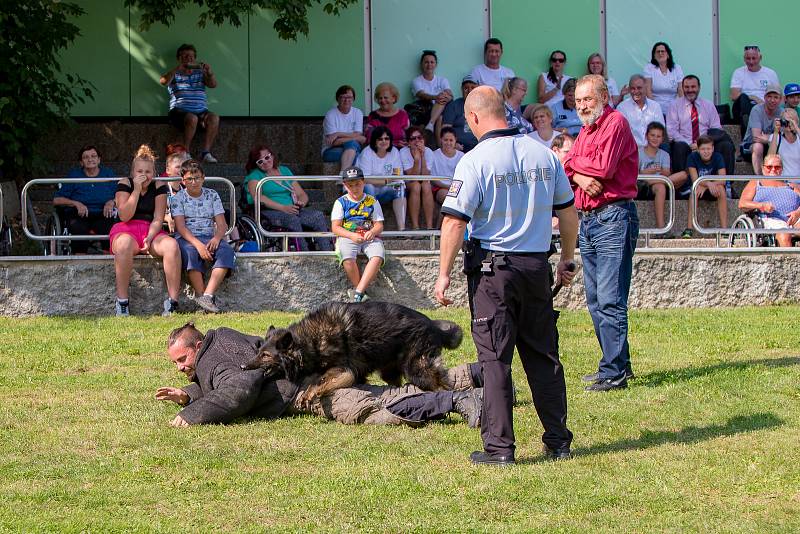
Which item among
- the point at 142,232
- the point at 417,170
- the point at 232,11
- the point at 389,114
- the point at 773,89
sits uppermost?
the point at 232,11

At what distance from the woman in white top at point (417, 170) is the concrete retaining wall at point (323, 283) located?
154 centimetres

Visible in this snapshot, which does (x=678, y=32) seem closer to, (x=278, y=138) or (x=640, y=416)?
(x=278, y=138)

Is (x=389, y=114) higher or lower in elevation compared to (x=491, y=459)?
higher

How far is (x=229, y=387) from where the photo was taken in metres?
6.83

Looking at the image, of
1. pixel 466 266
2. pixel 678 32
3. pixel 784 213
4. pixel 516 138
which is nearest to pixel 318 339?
pixel 466 266

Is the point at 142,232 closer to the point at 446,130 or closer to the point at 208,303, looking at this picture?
the point at 208,303

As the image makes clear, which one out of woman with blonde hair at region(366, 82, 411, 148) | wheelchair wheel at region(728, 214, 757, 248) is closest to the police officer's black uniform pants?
wheelchair wheel at region(728, 214, 757, 248)

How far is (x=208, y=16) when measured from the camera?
14.8m

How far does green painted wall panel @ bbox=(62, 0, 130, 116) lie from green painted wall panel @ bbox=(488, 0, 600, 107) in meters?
5.02

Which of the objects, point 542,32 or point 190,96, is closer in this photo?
point 190,96

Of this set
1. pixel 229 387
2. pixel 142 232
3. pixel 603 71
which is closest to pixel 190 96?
pixel 142 232

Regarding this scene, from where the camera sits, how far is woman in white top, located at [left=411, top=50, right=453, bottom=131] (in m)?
15.8

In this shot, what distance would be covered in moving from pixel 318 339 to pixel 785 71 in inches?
512

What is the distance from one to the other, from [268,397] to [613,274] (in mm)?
2517
